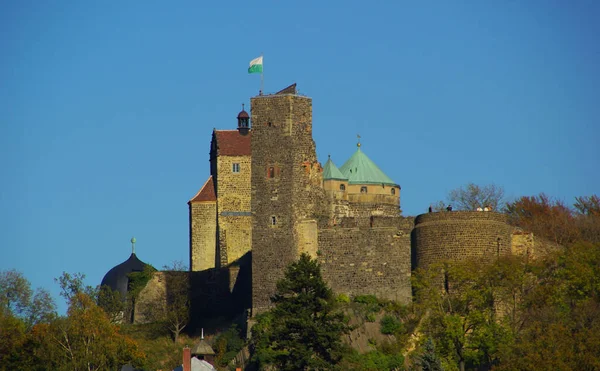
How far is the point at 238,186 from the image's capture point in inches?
4053

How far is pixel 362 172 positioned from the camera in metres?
100

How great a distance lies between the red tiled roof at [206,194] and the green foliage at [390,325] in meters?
18.9

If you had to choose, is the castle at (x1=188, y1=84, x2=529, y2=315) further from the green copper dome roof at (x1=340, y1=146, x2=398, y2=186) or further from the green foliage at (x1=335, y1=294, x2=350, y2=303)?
the green copper dome roof at (x1=340, y1=146, x2=398, y2=186)

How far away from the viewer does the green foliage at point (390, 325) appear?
86.9 meters

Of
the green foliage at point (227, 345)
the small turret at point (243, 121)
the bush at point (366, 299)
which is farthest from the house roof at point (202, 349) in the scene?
the small turret at point (243, 121)

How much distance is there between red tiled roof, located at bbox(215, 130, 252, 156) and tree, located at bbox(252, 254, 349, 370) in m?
20.5

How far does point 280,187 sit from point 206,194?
599 inches

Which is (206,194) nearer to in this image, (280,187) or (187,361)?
(280,187)

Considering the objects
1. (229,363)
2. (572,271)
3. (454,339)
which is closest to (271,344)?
(229,363)

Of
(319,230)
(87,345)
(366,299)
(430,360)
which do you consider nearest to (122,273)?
(87,345)

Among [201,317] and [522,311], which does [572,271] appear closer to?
[522,311]

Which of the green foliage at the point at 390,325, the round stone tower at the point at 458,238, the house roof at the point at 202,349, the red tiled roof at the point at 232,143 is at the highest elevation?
the red tiled roof at the point at 232,143

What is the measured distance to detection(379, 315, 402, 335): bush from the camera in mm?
86875

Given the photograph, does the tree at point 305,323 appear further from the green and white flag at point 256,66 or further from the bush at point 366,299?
the green and white flag at point 256,66
